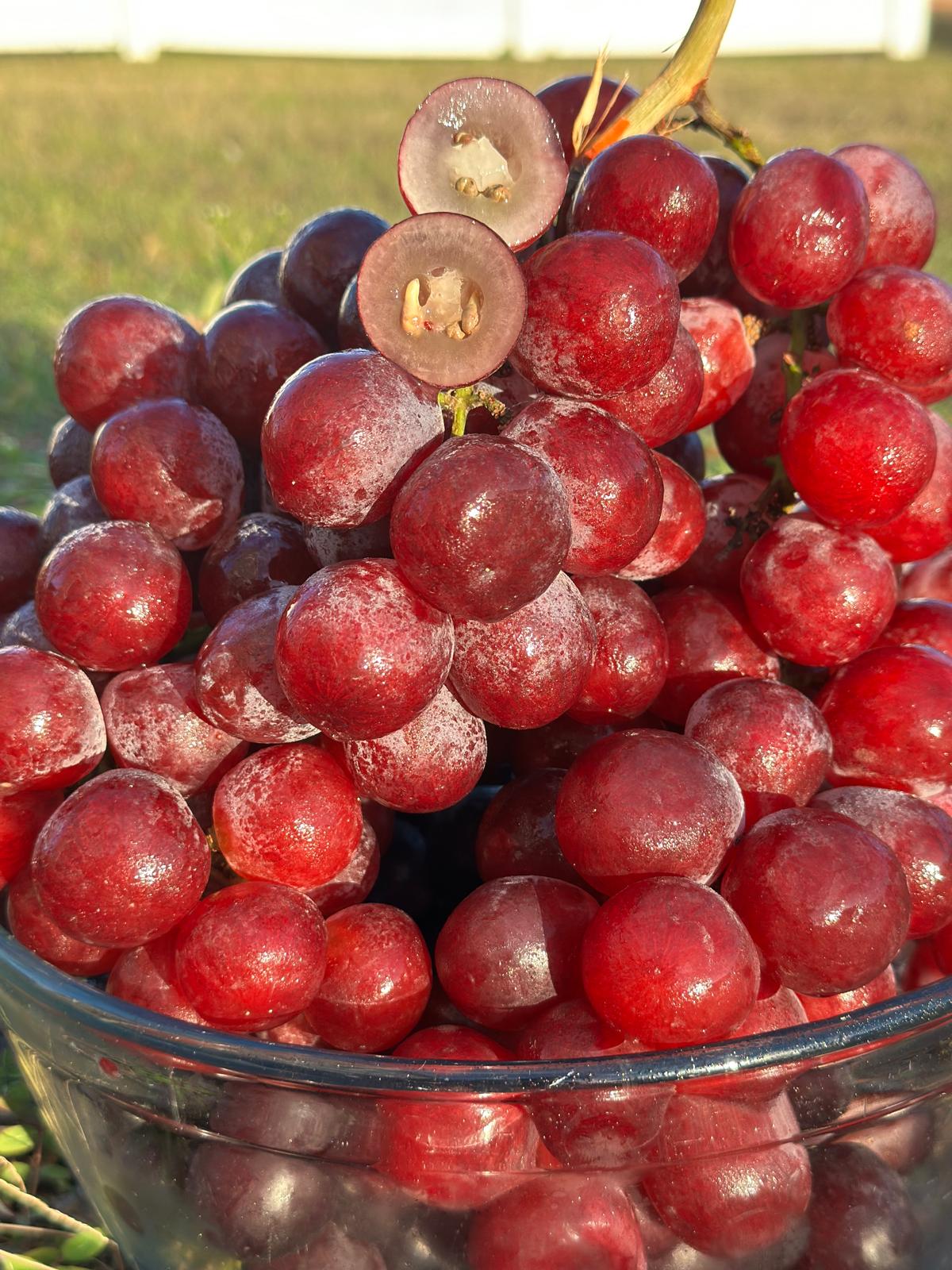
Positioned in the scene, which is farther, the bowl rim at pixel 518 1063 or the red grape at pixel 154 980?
the red grape at pixel 154 980

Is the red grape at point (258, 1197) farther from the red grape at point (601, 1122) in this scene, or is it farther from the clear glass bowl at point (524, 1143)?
the red grape at point (601, 1122)

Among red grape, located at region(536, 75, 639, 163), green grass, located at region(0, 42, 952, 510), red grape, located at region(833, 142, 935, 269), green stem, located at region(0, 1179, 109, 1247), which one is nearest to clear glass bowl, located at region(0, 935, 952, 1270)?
green stem, located at region(0, 1179, 109, 1247)

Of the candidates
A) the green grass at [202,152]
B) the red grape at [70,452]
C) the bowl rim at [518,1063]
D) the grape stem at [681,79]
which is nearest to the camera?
the bowl rim at [518,1063]

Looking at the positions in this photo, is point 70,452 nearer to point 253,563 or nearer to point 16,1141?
point 253,563

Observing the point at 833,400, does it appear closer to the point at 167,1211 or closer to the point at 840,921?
the point at 840,921

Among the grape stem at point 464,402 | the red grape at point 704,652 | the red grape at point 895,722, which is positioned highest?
the grape stem at point 464,402

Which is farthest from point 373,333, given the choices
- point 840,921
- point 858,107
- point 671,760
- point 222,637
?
point 858,107

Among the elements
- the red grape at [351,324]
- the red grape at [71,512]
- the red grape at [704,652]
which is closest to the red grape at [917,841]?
the red grape at [704,652]

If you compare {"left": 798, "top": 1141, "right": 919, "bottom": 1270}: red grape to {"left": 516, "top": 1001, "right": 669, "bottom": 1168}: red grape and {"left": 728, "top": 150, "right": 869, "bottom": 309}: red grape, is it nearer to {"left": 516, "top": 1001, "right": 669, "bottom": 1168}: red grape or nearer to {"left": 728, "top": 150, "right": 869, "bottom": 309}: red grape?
{"left": 516, "top": 1001, "right": 669, "bottom": 1168}: red grape
